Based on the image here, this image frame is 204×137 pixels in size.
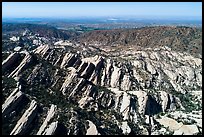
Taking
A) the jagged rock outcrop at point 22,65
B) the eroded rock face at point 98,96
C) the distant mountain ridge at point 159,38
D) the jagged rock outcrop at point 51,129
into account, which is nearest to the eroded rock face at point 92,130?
the eroded rock face at point 98,96

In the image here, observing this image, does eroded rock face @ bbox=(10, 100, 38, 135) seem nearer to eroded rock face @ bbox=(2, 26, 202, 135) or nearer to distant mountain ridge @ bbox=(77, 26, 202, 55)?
eroded rock face @ bbox=(2, 26, 202, 135)

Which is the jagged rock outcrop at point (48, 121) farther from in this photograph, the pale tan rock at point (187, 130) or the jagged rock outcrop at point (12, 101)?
the pale tan rock at point (187, 130)

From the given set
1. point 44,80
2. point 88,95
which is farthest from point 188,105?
point 44,80

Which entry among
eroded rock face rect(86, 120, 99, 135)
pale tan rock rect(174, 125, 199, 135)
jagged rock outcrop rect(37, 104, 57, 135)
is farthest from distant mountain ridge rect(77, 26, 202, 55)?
jagged rock outcrop rect(37, 104, 57, 135)

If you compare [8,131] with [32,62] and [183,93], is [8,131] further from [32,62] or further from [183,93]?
[183,93]

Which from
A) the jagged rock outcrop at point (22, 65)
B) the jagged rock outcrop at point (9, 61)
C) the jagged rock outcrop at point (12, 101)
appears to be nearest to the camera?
the jagged rock outcrop at point (12, 101)

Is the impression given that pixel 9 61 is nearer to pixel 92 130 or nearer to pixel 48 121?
pixel 48 121

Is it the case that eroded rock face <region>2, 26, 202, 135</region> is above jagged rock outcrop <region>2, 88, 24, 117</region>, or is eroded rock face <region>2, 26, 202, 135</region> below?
below

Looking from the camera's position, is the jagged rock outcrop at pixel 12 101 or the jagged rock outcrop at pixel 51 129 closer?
the jagged rock outcrop at pixel 51 129

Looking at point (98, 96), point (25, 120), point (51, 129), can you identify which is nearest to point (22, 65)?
point (98, 96)
